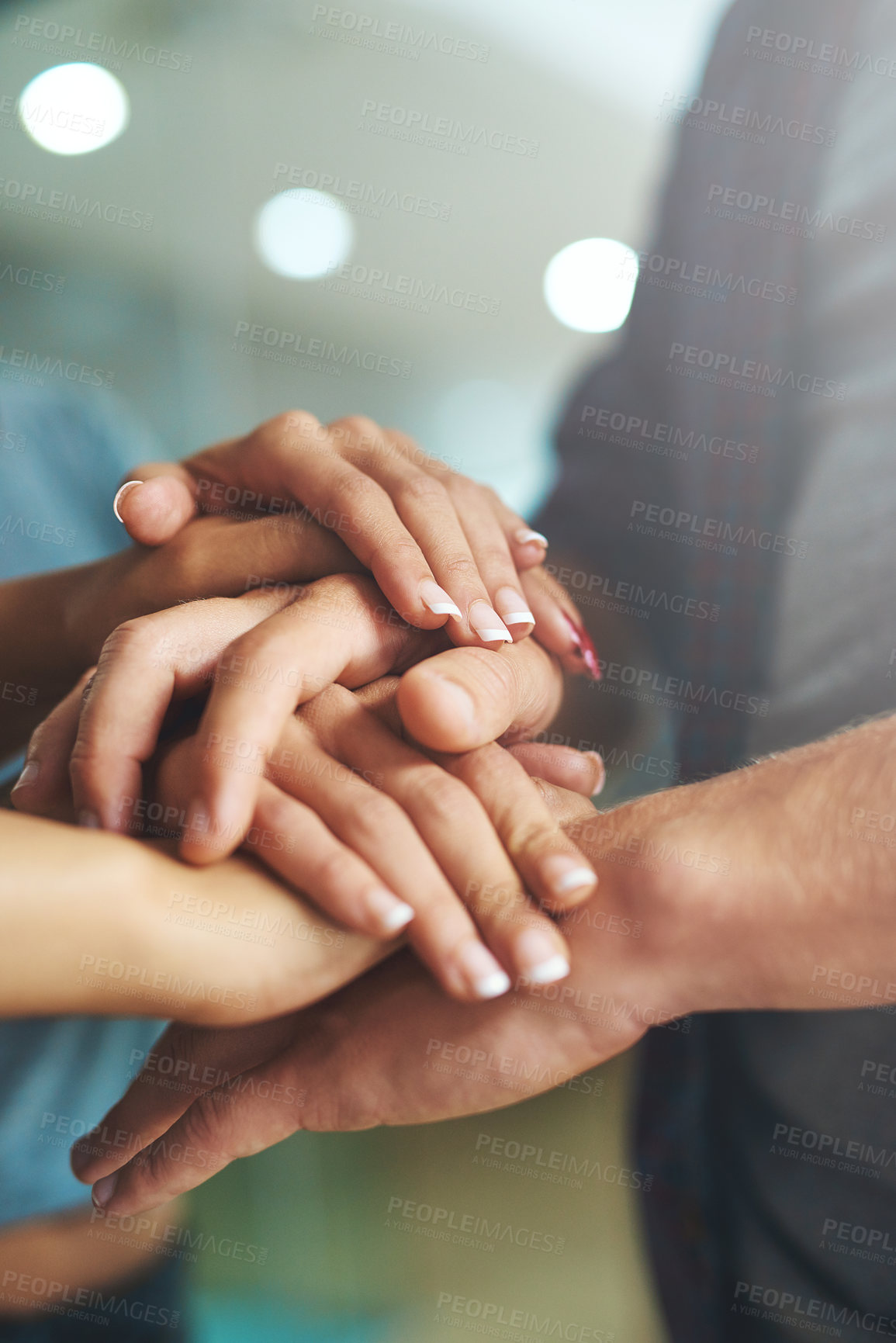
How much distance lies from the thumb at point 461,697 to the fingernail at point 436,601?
0.9 inches

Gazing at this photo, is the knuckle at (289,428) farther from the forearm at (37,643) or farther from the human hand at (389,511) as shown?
the forearm at (37,643)

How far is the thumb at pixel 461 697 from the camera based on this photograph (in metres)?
0.27

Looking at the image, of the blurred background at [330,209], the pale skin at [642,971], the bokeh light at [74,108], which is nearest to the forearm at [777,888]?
the pale skin at [642,971]

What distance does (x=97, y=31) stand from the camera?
3.16ft

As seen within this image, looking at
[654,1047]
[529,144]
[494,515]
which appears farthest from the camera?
[529,144]

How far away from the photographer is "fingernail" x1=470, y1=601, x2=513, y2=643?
0.34 m

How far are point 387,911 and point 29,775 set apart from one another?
0.17 m

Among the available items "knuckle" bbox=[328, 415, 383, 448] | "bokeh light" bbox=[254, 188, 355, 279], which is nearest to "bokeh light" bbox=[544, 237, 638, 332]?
"bokeh light" bbox=[254, 188, 355, 279]

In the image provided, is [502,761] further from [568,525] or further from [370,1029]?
→ [568,525]

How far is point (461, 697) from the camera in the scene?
28 cm

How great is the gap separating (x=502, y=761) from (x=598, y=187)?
111 cm

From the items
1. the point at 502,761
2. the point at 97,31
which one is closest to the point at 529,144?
the point at 97,31

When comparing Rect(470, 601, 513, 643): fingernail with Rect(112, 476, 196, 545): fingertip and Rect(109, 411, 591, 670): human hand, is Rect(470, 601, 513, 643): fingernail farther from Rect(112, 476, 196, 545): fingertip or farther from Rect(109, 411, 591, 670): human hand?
Rect(112, 476, 196, 545): fingertip

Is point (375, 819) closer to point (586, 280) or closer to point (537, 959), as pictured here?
point (537, 959)
